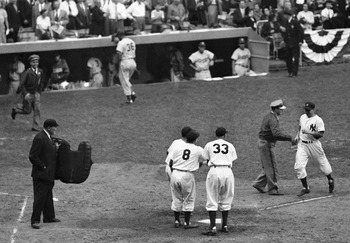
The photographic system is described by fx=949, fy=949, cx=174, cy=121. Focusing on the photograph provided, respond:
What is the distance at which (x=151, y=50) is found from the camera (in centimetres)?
3375

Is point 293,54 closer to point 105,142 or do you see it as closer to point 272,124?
point 105,142

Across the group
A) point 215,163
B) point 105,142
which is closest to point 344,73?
point 105,142

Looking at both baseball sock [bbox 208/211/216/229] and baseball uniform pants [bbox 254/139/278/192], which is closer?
baseball sock [bbox 208/211/216/229]

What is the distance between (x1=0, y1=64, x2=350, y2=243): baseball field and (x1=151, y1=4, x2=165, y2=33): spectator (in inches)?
77.6

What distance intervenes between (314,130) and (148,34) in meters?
13.8

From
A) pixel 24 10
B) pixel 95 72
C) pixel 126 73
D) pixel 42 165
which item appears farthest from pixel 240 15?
pixel 42 165

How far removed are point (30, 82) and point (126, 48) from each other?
4.60 metres

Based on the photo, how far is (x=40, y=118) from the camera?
88.6 feet

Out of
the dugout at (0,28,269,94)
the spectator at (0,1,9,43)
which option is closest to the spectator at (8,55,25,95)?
the dugout at (0,28,269,94)

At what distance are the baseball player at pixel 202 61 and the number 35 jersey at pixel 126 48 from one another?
12.4 feet

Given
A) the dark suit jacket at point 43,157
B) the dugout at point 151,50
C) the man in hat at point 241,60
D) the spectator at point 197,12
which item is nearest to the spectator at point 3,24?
the dugout at point 151,50

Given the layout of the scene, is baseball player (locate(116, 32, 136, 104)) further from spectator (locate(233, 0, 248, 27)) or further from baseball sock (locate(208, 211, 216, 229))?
baseball sock (locate(208, 211, 216, 229))

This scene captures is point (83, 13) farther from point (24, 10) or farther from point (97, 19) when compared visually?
point (24, 10)

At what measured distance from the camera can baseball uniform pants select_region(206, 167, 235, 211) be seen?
53.7 ft
